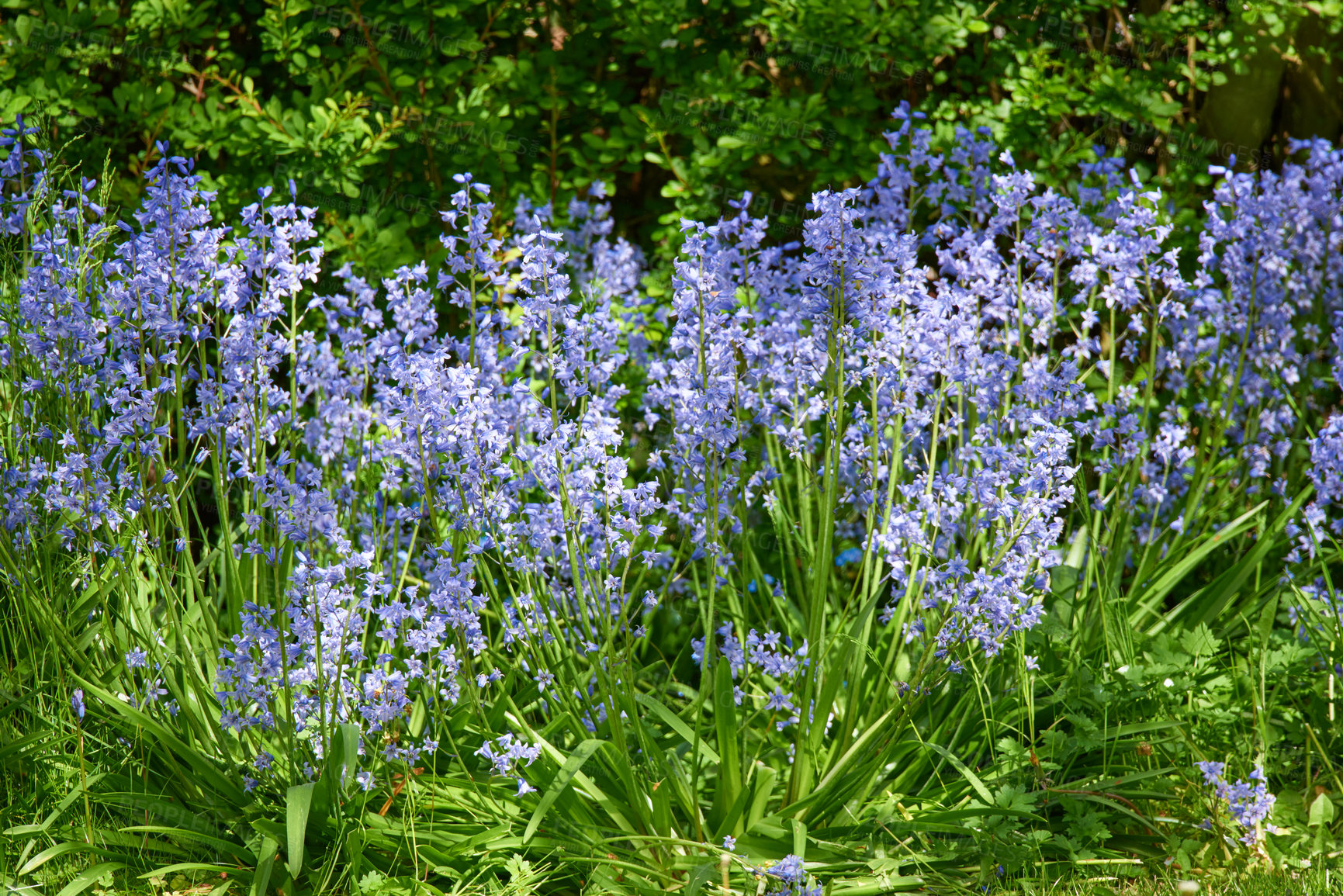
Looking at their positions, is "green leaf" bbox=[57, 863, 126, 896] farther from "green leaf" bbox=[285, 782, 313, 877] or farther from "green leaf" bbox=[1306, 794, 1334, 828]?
"green leaf" bbox=[1306, 794, 1334, 828]

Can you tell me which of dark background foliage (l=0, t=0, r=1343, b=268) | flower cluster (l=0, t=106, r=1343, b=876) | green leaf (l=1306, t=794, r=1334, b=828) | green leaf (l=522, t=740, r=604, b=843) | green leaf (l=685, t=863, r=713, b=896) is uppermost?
dark background foliage (l=0, t=0, r=1343, b=268)

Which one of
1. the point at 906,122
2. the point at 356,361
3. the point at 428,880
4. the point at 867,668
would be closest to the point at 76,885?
the point at 428,880

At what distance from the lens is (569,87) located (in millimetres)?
5117

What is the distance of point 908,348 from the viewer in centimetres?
320

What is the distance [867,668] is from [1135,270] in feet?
5.14

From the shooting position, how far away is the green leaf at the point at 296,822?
265 cm

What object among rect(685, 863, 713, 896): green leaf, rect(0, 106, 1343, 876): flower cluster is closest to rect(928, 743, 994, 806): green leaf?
rect(0, 106, 1343, 876): flower cluster

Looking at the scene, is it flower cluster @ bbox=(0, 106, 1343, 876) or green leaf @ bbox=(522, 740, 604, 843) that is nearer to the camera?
green leaf @ bbox=(522, 740, 604, 843)

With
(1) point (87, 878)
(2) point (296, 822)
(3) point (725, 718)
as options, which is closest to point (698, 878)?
(3) point (725, 718)

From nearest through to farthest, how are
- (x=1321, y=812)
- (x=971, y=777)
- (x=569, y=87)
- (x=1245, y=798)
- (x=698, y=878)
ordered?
(x=698, y=878), (x=971, y=777), (x=1245, y=798), (x=1321, y=812), (x=569, y=87)

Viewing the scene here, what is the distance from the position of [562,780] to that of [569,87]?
132 inches

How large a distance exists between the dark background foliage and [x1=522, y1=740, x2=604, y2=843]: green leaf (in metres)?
2.42

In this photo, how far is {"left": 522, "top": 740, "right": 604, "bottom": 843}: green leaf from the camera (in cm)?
278

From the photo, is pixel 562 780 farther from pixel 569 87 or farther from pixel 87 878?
pixel 569 87
